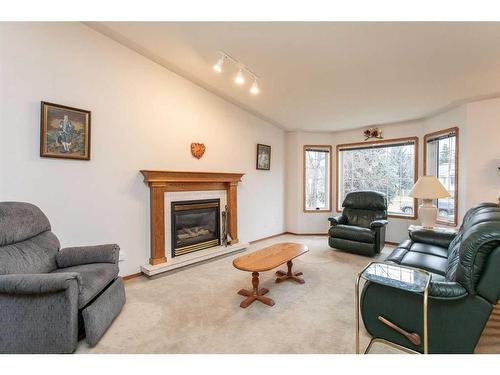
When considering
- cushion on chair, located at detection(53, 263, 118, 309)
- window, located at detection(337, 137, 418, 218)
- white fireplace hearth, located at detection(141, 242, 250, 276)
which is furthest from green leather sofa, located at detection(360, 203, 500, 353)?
window, located at detection(337, 137, 418, 218)

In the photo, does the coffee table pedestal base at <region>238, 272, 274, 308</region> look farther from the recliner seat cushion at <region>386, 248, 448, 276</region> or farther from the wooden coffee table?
the recliner seat cushion at <region>386, 248, 448, 276</region>

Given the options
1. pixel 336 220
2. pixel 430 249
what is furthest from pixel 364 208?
pixel 430 249

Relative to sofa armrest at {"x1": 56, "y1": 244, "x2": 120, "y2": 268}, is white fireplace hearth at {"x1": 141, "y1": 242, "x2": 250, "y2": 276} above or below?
below

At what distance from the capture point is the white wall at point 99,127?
84.4 inches

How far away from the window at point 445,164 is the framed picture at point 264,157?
2887mm

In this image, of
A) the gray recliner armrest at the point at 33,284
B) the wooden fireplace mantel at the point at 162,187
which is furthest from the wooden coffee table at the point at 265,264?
the gray recliner armrest at the point at 33,284

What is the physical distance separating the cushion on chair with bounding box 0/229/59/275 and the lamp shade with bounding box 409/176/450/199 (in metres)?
4.23

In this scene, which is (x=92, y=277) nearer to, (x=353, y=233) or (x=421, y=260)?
(x=421, y=260)

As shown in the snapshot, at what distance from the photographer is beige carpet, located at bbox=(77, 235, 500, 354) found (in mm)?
1721

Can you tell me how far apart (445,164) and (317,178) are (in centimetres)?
235

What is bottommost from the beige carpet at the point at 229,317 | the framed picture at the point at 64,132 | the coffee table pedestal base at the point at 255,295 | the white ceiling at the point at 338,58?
the beige carpet at the point at 229,317

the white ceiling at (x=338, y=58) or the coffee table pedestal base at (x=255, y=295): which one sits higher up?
the white ceiling at (x=338, y=58)

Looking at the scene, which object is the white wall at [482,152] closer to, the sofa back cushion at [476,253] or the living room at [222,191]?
the living room at [222,191]
